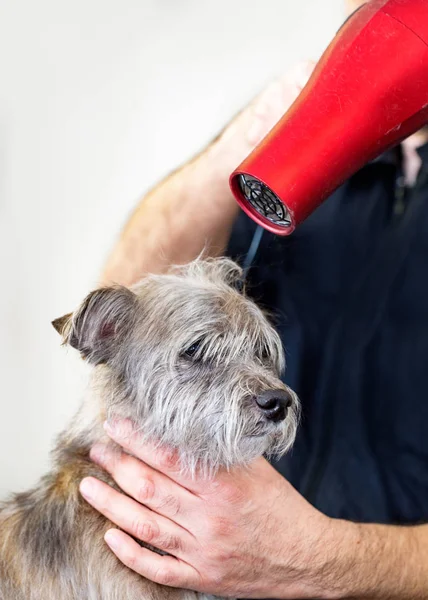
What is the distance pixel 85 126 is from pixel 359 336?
2.85 feet

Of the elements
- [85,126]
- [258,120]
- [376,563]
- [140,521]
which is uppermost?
[85,126]

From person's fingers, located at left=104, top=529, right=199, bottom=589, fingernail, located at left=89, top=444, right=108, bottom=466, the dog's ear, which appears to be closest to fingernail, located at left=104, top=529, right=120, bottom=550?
person's fingers, located at left=104, top=529, right=199, bottom=589

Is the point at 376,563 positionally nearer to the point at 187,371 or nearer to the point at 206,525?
the point at 206,525

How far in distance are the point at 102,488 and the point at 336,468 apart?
1.75 feet

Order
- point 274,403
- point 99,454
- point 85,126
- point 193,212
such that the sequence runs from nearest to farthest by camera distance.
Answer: point 274,403, point 99,454, point 193,212, point 85,126

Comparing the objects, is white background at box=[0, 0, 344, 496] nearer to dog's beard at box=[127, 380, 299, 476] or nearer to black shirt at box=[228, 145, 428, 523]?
black shirt at box=[228, 145, 428, 523]

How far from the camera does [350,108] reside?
828 millimetres

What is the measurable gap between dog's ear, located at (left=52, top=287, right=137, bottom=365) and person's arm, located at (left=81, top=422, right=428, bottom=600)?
0.13 metres

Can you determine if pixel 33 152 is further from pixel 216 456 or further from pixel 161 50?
pixel 216 456

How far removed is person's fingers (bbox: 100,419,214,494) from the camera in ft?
3.44

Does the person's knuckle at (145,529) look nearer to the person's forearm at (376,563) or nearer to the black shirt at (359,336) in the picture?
the person's forearm at (376,563)

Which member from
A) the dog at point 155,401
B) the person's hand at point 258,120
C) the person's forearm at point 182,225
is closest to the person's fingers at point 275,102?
the person's hand at point 258,120

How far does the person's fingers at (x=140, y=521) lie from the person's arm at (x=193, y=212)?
46 cm

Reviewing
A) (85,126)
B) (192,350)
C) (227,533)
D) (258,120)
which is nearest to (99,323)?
(192,350)
